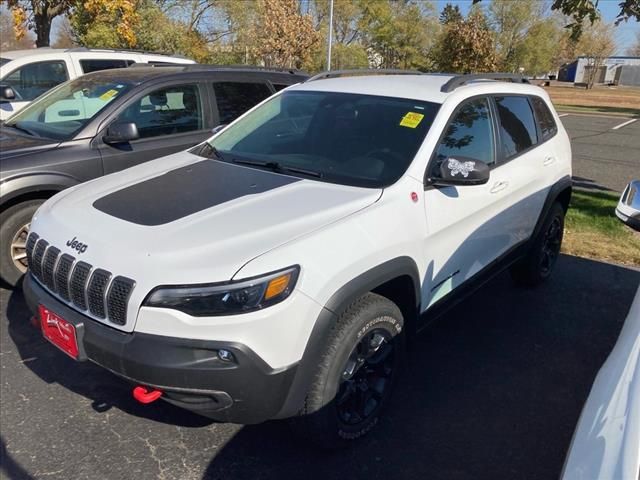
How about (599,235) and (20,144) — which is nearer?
(20,144)

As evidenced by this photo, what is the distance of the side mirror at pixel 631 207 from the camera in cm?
260

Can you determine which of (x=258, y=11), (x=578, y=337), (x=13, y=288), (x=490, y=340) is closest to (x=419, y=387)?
(x=490, y=340)

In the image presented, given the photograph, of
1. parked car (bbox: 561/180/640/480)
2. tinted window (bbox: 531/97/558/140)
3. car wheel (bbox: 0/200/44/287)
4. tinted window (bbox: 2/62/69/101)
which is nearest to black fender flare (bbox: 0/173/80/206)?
car wheel (bbox: 0/200/44/287)

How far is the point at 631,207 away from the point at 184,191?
2232 millimetres

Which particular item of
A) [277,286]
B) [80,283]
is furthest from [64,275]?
[277,286]

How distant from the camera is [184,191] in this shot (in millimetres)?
2891

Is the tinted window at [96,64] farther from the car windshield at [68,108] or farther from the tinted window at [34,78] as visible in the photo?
the car windshield at [68,108]

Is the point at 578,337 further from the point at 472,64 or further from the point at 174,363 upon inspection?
the point at 472,64

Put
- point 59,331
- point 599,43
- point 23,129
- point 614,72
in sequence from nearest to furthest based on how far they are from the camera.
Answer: point 59,331, point 23,129, point 599,43, point 614,72

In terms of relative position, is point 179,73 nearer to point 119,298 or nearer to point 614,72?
point 119,298

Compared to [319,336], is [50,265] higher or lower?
higher

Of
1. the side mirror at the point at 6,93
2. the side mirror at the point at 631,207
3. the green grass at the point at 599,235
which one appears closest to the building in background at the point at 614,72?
the green grass at the point at 599,235

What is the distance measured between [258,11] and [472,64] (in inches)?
500

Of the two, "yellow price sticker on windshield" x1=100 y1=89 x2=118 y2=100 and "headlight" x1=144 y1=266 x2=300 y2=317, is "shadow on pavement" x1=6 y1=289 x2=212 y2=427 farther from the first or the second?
"yellow price sticker on windshield" x1=100 y1=89 x2=118 y2=100
